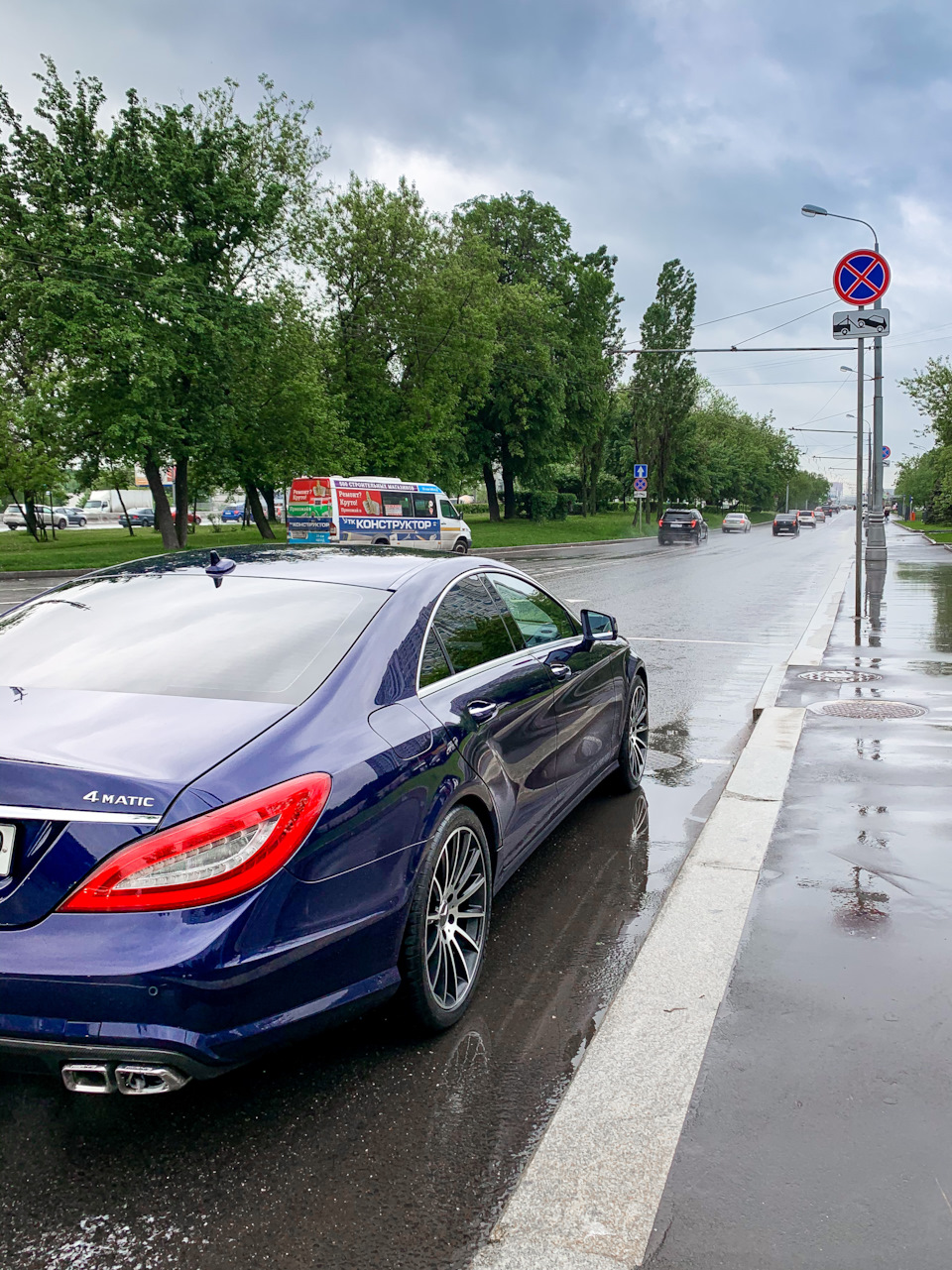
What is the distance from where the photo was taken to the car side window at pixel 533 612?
4582 millimetres

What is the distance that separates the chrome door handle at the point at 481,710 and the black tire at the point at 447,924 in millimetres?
333

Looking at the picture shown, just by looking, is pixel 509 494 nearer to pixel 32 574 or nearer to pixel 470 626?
pixel 32 574

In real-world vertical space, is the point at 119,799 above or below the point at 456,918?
above

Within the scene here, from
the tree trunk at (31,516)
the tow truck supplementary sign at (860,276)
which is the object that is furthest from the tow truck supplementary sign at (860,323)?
the tree trunk at (31,516)

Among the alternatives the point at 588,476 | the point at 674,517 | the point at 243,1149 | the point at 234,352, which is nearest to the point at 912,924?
the point at 243,1149

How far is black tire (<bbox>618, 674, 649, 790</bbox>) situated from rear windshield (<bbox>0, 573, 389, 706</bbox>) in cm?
262

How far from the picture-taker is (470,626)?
403 centimetres

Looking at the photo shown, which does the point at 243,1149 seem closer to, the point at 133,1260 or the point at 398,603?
the point at 133,1260

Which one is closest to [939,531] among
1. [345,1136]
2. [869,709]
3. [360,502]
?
[360,502]

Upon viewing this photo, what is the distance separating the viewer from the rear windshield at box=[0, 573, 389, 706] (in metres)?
3.10

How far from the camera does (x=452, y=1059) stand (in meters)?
3.10

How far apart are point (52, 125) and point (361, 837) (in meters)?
33.8

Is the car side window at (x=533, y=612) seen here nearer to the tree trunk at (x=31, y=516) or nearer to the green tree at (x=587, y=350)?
the tree trunk at (x=31, y=516)

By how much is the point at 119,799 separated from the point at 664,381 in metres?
69.3
